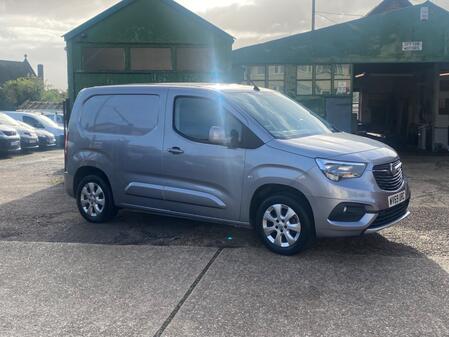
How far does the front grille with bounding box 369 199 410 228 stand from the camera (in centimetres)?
518

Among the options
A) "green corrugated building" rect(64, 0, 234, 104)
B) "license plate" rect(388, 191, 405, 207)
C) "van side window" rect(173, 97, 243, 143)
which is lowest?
"license plate" rect(388, 191, 405, 207)

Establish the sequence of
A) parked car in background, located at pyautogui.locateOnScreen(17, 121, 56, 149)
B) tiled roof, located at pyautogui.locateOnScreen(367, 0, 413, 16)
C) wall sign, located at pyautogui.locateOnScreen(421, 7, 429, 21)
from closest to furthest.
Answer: wall sign, located at pyautogui.locateOnScreen(421, 7, 429, 21), parked car in background, located at pyautogui.locateOnScreen(17, 121, 56, 149), tiled roof, located at pyautogui.locateOnScreen(367, 0, 413, 16)

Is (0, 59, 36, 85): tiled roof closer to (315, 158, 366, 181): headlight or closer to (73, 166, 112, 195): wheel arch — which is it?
(73, 166, 112, 195): wheel arch

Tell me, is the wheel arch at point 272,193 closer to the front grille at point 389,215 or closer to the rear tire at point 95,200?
the front grille at point 389,215

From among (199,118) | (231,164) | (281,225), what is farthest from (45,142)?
(281,225)

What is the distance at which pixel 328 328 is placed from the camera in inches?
149

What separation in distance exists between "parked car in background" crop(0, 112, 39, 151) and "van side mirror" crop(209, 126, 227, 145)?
14.4m

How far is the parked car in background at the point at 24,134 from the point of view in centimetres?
1827

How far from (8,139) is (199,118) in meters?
12.7

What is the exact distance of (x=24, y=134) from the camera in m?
18.5

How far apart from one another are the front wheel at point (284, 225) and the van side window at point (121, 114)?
188 centimetres

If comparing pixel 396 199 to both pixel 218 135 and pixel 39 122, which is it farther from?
pixel 39 122

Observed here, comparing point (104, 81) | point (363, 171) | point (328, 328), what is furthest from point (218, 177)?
point (104, 81)

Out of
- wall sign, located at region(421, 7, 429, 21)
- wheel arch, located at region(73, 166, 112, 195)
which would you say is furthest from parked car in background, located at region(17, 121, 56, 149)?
wall sign, located at region(421, 7, 429, 21)
